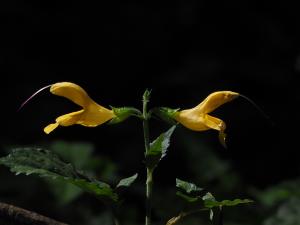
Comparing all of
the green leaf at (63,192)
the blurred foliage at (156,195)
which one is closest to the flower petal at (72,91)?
the blurred foliage at (156,195)

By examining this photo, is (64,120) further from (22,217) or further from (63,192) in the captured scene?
(63,192)

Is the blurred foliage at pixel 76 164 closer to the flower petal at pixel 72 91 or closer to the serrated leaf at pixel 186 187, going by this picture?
the flower petal at pixel 72 91

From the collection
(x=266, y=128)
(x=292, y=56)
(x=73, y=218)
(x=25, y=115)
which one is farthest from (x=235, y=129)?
(x=73, y=218)

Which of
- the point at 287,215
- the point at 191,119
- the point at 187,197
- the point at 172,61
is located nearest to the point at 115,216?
the point at 187,197

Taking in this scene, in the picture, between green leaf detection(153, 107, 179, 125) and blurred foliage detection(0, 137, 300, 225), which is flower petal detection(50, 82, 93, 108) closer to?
green leaf detection(153, 107, 179, 125)

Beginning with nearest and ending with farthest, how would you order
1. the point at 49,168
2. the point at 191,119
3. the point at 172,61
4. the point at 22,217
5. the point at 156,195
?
1. the point at 22,217
2. the point at 49,168
3. the point at 191,119
4. the point at 156,195
5. the point at 172,61

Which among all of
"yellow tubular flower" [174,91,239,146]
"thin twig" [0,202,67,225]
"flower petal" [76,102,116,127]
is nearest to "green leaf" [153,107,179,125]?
"yellow tubular flower" [174,91,239,146]
